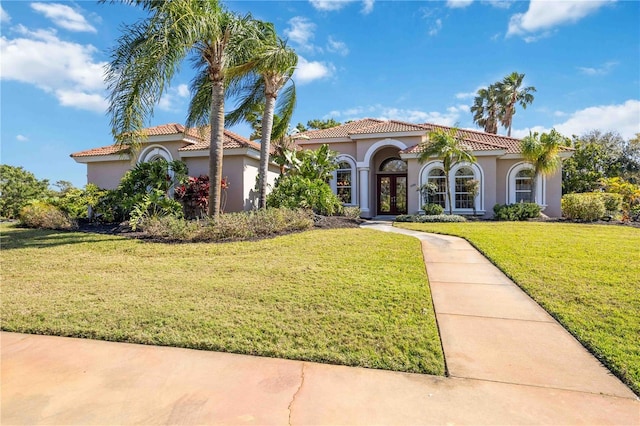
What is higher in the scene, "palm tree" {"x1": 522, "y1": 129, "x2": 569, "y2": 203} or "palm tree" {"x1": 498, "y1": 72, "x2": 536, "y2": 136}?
"palm tree" {"x1": 498, "y1": 72, "x2": 536, "y2": 136}

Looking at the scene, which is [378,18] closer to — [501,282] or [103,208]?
[501,282]

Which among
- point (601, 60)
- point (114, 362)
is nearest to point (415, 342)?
point (114, 362)

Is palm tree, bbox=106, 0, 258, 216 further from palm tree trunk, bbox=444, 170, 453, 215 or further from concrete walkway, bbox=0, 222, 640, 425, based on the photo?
palm tree trunk, bbox=444, 170, 453, 215

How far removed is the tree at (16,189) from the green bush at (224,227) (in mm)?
19803

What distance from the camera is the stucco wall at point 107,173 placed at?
59.4ft

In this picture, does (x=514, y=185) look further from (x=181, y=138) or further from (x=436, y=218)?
(x=181, y=138)

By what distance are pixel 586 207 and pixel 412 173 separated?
27.9 feet

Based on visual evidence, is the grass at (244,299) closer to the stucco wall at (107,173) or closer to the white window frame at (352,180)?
the stucco wall at (107,173)

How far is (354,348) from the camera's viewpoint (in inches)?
157

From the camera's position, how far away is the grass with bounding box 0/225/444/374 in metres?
4.14

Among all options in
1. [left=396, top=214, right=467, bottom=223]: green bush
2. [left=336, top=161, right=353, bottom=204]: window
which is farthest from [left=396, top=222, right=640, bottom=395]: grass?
[left=336, top=161, right=353, bottom=204]: window

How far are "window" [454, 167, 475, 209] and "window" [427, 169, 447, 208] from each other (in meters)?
0.72

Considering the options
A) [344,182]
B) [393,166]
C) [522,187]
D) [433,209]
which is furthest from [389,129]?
[522,187]

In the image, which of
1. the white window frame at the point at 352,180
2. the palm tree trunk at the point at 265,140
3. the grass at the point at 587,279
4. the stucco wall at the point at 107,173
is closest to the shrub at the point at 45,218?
the stucco wall at the point at 107,173
